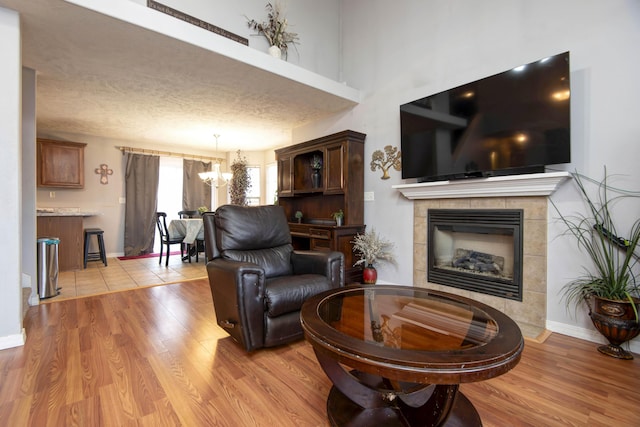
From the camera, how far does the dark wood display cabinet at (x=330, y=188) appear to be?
3.63 m

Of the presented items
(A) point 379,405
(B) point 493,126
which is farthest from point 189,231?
(B) point 493,126

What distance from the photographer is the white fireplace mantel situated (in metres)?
2.24

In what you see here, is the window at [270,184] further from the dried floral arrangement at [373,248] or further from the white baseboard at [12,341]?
the white baseboard at [12,341]

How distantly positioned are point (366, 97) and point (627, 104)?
2487 mm

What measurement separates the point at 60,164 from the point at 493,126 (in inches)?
254

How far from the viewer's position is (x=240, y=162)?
697 centimetres

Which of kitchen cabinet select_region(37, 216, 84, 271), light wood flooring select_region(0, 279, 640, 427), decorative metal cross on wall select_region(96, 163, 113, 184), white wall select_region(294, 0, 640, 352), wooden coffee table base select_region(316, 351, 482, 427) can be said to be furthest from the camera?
decorative metal cross on wall select_region(96, 163, 113, 184)

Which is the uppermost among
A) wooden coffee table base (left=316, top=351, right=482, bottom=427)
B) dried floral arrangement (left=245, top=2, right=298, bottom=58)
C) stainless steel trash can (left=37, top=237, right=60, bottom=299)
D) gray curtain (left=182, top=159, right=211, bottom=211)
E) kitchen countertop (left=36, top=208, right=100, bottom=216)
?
dried floral arrangement (left=245, top=2, right=298, bottom=58)

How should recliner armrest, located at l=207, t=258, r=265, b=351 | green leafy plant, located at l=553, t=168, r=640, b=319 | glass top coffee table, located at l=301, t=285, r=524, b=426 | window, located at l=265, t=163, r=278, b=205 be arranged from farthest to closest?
window, located at l=265, t=163, r=278, b=205 → green leafy plant, located at l=553, t=168, r=640, b=319 → recliner armrest, located at l=207, t=258, r=265, b=351 → glass top coffee table, located at l=301, t=285, r=524, b=426

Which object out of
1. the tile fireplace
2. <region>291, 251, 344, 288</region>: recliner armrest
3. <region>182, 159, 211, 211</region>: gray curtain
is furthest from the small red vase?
<region>182, 159, 211, 211</region>: gray curtain

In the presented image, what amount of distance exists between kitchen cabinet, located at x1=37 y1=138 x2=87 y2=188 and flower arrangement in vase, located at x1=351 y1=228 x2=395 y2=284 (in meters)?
5.10

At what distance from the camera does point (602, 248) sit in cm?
212

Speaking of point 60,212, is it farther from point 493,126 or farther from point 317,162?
point 493,126

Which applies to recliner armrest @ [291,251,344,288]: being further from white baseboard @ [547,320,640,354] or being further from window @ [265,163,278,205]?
Answer: window @ [265,163,278,205]
